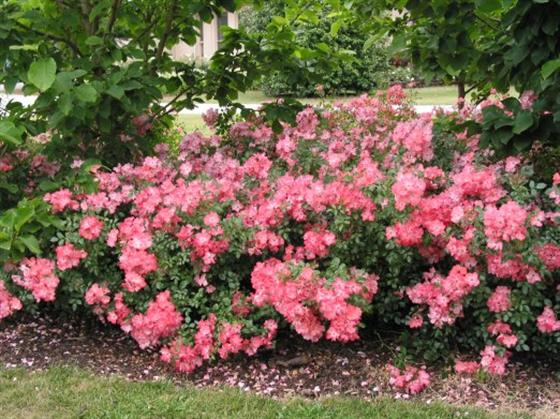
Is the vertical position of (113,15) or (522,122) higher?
(113,15)

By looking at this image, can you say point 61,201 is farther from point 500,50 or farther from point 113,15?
point 500,50

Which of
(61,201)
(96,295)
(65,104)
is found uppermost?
(65,104)

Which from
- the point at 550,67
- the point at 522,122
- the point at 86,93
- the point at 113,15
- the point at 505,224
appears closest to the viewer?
the point at 505,224

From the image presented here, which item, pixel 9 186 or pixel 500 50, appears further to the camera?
pixel 500 50

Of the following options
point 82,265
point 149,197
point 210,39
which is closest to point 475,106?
point 149,197

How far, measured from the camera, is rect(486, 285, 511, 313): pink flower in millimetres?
2959

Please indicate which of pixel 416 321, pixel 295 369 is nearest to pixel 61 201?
pixel 295 369

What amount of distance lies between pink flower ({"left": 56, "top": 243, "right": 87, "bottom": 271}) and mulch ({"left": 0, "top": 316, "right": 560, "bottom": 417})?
483mm

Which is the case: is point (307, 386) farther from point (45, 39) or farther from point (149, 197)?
point (45, 39)

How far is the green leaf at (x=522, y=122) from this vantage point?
3246 millimetres

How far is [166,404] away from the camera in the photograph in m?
2.93

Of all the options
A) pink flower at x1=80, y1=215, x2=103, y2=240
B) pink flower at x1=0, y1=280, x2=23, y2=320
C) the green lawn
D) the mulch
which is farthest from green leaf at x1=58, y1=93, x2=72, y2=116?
the green lawn

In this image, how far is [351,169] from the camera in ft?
12.0

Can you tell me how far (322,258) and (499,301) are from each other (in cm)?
84
